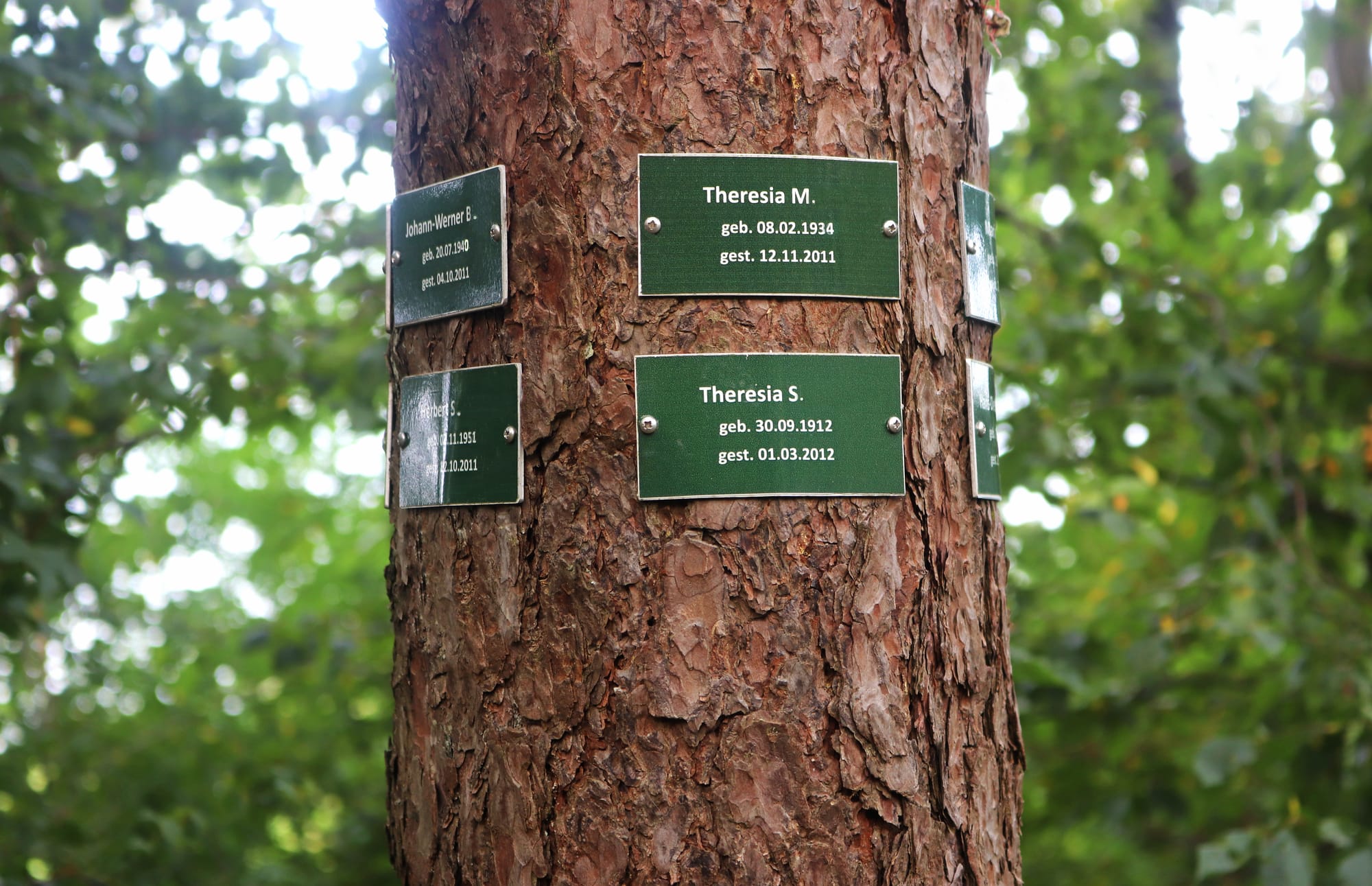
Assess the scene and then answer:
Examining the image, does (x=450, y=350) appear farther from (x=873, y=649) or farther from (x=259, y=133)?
(x=259, y=133)

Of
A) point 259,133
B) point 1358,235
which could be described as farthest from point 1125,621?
point 259,133

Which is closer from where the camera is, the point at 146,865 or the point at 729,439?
the point at 729,439

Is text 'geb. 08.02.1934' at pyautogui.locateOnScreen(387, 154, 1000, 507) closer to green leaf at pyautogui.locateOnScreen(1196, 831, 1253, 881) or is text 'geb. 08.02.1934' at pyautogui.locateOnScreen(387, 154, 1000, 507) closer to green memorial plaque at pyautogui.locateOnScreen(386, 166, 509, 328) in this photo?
green memorial plaque at pyautogui.locateOnScreen(386, 166, 509, 328)

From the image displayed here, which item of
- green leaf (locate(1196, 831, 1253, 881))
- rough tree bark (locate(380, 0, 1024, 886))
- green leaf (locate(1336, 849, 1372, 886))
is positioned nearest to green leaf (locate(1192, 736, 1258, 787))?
green leaf (locate(1196, 831, 1253, 881))

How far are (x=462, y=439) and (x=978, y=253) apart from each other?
2.17 feet

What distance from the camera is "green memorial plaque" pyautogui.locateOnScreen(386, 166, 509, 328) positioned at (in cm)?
130

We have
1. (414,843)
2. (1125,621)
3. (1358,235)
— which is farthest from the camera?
(1125,621)

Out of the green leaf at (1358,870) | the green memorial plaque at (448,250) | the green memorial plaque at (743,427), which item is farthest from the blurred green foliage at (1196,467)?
the green memorial plaque at (448,250)

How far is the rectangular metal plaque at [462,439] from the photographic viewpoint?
1.28 m

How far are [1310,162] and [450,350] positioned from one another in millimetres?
3104

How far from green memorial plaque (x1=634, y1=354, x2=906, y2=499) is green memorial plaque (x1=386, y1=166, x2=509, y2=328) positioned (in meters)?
0.22

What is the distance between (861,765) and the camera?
1216 mm

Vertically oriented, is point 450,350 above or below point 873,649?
above

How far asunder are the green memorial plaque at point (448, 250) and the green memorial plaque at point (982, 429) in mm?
560
